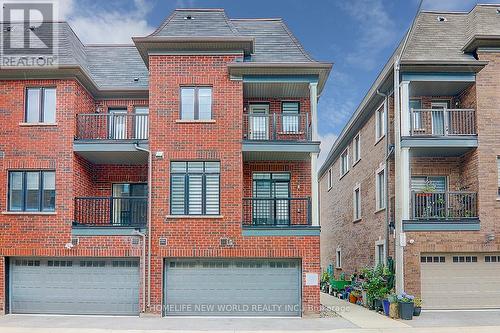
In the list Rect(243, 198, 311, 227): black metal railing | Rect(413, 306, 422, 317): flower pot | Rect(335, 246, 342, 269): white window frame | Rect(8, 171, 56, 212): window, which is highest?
Rect(8, 171, 56, 212): window

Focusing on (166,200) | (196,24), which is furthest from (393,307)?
(196,24)

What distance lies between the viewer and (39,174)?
60.7 feet

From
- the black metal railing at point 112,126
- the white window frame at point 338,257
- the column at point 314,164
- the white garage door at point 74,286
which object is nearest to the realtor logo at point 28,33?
the black metal railing at point 112,126

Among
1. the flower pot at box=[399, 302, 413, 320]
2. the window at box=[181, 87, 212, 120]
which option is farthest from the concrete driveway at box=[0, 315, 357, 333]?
the window at box=[181, 87, 212, 120]

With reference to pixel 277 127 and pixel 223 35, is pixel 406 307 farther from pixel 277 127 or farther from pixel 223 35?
pixel 223 35

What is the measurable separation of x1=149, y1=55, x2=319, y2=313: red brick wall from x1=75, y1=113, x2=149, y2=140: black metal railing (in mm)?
1052

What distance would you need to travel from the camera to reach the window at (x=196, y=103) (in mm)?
18625

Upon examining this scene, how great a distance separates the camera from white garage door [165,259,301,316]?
17922 millimetres

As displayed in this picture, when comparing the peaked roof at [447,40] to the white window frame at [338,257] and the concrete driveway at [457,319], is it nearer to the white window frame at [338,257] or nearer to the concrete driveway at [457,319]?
the concrete driveway at [457,319]

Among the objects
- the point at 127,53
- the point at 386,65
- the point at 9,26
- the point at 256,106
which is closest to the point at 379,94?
the point at 386,65

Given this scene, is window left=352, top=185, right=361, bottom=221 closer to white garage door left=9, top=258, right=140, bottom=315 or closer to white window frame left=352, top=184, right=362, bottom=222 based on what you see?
white window frame left=352, top=184, right=362, bottom=222

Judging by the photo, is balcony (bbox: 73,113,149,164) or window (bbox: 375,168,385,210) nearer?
balcony (bbox: 73,113,149,164)

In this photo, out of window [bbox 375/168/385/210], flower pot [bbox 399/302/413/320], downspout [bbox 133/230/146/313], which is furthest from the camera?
window [bbox 375/168/385/210]

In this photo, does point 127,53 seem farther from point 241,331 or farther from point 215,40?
point 241,331
